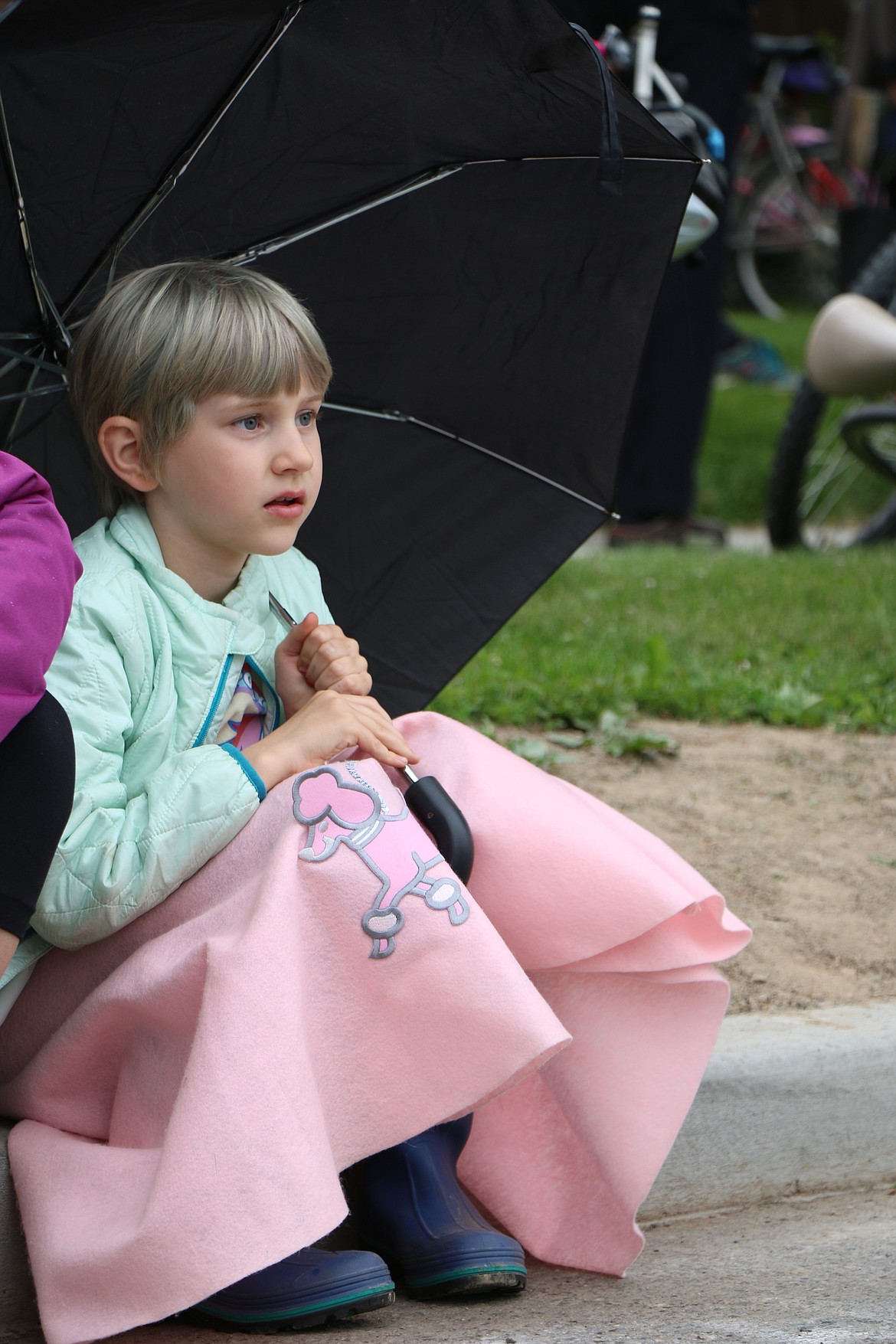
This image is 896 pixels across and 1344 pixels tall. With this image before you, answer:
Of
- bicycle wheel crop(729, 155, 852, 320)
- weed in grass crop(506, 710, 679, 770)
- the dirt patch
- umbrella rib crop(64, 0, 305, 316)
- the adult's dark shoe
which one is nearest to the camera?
umbrella rib crop(64, 0, 305, 316)

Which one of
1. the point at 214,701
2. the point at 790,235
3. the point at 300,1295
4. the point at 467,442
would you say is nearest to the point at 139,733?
the point at 214,701

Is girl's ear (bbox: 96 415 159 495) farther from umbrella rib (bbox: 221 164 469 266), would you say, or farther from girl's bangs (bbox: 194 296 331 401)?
umbrella rib (bbox: 221 164 469 266)

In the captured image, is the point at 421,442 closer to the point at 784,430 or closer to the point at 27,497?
the point at 27,497

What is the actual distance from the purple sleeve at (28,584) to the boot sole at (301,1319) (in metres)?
0.73

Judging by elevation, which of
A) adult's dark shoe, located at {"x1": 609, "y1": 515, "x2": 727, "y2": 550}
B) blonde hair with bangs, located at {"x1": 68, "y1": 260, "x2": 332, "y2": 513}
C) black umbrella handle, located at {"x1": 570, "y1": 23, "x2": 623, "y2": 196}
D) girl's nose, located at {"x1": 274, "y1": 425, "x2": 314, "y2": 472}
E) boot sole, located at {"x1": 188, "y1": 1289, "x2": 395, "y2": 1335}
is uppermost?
black umbrella handle, located at {"x1": 570, "y1": 23, "x2": 623, "y2": 196}

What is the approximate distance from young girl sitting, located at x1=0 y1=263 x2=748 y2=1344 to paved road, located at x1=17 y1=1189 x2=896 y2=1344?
5cm

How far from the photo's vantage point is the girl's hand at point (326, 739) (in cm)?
199

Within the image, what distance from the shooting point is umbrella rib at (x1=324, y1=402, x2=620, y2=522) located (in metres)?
2.58

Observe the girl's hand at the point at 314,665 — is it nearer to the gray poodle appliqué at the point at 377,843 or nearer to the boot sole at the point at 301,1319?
the gray poodle appliqué at the point at 377,843

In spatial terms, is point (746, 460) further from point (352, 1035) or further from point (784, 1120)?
point (352, 1035)

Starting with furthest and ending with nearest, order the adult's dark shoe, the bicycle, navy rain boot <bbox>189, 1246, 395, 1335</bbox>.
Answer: the bicycle → the adult's dark shoe → navy rain boot <bbox>189, 1246, 395, 1335</bbox>

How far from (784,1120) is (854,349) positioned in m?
3.23

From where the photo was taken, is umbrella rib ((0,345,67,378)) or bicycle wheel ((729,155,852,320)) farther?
bicycle wheel ((729,155,852,320))

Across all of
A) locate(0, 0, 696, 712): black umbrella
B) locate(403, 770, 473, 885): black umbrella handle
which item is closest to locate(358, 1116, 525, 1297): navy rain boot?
locate(403, 770, 473, 885): black umbrella handle
